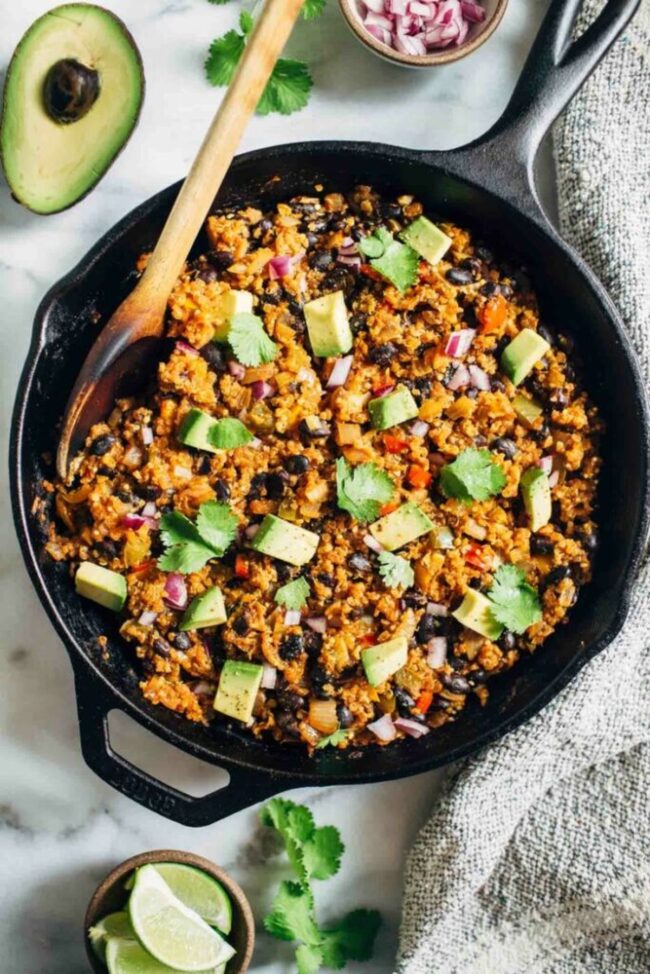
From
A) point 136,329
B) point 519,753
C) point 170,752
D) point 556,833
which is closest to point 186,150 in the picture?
point 136,329

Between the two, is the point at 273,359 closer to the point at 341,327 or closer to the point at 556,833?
the point at 341,327

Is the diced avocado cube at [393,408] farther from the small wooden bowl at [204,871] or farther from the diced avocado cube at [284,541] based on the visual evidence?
the small wooden bowl at [204,871]

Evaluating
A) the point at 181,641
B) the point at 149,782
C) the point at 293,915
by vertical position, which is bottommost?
the point at 293,915

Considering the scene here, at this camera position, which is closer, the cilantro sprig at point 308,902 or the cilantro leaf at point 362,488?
the cilantro leaf at point 362,488

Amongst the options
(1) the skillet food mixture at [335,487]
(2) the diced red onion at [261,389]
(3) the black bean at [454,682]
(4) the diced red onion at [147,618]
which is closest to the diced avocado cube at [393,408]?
(1) the skillet food mixture at [335,487]

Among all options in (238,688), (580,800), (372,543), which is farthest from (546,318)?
(580,800)

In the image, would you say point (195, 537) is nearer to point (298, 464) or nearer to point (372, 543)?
point (298, 464)

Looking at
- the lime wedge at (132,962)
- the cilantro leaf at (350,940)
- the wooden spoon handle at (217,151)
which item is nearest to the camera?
the wooden spoon handle at (217,151)
